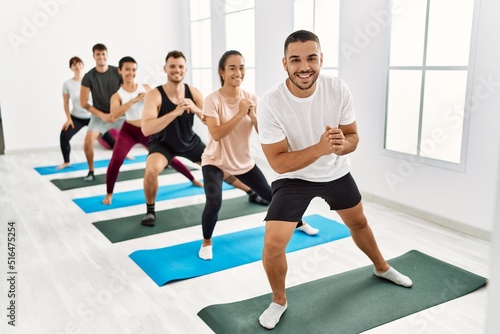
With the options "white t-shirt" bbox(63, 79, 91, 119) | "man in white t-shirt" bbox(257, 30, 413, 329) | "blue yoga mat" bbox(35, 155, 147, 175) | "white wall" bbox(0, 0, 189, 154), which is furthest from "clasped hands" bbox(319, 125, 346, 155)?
"white wall" bbox(0, 0, 189, 154)

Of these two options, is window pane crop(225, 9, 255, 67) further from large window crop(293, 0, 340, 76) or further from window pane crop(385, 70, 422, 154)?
window pane crop(385, 70, 422, 154)

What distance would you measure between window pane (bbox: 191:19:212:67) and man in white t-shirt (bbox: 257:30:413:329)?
13.8 ft

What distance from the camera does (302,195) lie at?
81.3 inches

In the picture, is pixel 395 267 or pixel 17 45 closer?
pixel 395 267

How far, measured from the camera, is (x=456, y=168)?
119 inches

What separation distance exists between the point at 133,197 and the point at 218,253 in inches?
56.4

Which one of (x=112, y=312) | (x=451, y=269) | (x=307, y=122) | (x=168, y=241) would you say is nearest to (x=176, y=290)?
(x=112, y=312)

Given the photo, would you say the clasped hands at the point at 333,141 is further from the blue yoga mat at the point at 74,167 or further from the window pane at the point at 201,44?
the window pane at the point at 201,44

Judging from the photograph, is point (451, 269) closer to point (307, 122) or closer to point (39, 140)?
point (307, 122)

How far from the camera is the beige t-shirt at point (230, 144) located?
2725 millimetres

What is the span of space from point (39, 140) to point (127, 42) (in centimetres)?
163

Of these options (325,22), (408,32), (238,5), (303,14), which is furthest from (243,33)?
(408,32)

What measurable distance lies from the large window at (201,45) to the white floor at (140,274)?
275 cm

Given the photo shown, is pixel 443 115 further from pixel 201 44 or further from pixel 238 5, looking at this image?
pixel 201 44
